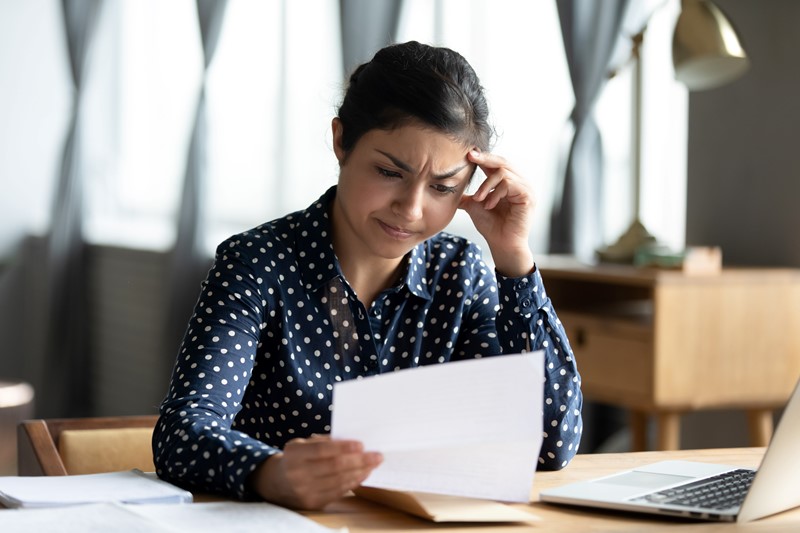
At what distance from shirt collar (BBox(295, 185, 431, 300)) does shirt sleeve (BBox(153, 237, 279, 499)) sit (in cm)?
11

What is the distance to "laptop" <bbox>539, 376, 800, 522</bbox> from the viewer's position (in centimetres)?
118

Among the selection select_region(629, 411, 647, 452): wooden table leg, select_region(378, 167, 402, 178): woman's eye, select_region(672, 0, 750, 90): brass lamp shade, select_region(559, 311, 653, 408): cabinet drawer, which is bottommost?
select_region(629, 411, 647, 452): wooden table leg

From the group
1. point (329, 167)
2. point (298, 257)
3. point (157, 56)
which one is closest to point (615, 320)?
point (329, 167)

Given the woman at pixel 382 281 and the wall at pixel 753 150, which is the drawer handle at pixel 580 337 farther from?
the woman at pixel 382 281

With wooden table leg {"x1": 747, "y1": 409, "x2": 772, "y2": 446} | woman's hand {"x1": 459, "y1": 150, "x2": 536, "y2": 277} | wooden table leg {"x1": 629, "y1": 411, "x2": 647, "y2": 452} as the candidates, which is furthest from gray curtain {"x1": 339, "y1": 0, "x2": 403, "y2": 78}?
woman's hand {"x1": 459, "y1": 150, "x2": 536, "y2": 277}

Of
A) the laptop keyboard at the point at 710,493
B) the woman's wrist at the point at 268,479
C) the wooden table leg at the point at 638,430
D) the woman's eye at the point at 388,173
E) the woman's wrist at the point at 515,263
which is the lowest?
the wooden table leg at the point at 638,430

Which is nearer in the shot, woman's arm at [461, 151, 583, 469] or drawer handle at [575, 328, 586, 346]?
woman's arm at [461, 151, 583, 469]

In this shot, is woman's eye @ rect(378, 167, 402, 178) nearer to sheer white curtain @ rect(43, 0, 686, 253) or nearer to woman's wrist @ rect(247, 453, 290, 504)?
woman's wrist @ rect(247, 453, 290, 504)

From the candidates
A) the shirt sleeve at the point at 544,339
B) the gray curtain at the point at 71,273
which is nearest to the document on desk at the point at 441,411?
the shirt sleeve at the point at 544,339

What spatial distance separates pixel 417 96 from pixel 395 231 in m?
0.19

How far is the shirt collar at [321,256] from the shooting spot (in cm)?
173

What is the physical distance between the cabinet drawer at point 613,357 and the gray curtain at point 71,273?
6.85 ft

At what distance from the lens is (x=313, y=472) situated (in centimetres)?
120

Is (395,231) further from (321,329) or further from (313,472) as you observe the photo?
(313,472)
